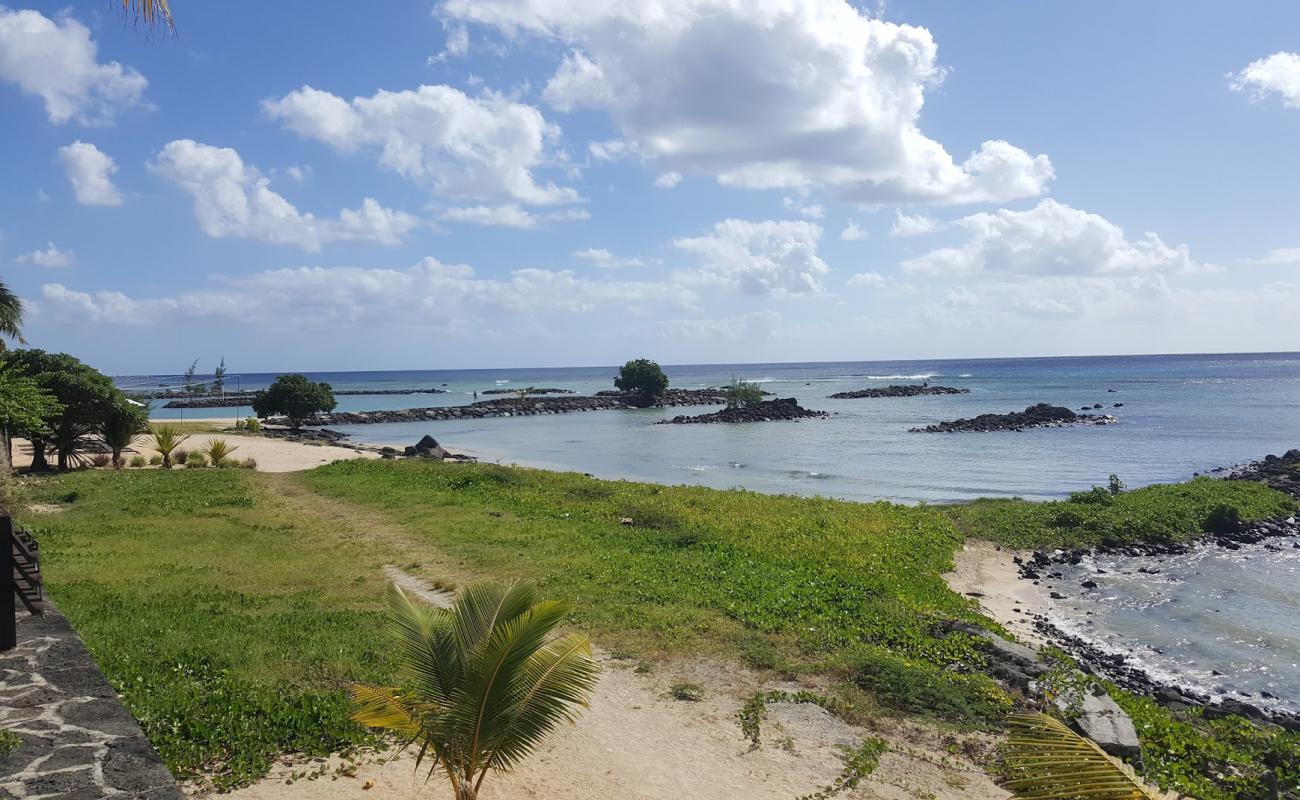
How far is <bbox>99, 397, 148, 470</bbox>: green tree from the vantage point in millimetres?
29250

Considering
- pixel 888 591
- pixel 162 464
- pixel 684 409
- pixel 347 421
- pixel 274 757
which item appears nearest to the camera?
pixel 274 757

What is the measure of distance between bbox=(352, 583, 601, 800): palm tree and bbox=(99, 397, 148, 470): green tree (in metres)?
28.7

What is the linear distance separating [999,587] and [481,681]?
1503 cm

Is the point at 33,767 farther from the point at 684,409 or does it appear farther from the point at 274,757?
the point at 684,409

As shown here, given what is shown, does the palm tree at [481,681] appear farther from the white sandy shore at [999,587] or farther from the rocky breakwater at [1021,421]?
the rocky breakwater at [1021,421]

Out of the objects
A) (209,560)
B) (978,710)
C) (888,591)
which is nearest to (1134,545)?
(888,591)

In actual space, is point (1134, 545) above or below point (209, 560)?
below

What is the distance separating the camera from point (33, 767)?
5746 millimetres

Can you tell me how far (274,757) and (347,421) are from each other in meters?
71.8

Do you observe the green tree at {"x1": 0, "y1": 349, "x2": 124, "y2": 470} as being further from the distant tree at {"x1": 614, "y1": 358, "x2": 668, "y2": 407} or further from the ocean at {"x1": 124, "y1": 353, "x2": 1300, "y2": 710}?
the distant tree at {"x1": 614, "y1": 358, "x2": 668, "y2": 407}

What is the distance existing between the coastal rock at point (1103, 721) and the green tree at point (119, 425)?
31335 millimetres

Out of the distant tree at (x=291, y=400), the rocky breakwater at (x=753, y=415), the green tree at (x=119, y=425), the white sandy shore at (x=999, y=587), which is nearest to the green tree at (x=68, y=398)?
the green tree at (x=119, y=425)

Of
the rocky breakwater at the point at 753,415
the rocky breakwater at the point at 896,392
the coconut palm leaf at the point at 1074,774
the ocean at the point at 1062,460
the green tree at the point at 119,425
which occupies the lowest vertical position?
the ocean at the point at 1062,460

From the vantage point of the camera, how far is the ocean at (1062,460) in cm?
1476
